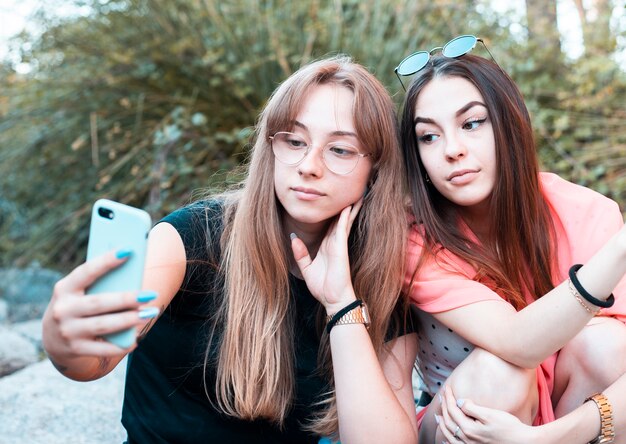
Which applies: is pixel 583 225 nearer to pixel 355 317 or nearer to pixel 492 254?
pixel 492 254

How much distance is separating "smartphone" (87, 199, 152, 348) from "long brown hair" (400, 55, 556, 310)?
88 cm

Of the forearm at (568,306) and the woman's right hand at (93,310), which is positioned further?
the forearm at (568,306)

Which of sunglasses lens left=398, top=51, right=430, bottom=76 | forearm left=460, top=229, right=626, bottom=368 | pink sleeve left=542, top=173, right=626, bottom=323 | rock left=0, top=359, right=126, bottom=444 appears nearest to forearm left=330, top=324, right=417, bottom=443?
forearm left=460, top=229, right=626, bottom=368

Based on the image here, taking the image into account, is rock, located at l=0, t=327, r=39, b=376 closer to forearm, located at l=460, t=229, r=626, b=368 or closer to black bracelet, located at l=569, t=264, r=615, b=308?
forearm, located at l=460, t=229, r=626, b=368

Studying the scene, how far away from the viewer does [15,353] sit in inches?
118

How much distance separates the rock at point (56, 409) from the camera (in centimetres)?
219

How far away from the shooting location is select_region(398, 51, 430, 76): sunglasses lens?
6.16 ft

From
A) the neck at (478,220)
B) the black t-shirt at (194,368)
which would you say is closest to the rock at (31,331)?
the black t-shirt at (194,368)

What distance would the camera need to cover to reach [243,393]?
1688mm

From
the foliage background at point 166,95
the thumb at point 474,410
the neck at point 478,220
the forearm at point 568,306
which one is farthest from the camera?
the foliage background at point 166,95

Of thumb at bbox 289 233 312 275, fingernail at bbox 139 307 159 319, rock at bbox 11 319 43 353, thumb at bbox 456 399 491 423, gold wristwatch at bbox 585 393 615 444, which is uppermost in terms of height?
fingernail at bbox 139 307 159 319

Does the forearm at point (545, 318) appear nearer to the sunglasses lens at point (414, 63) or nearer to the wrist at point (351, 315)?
the wrist at point (351, 315)

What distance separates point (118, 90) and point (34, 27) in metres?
0.67

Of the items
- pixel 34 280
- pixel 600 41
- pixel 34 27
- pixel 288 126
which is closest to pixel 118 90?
pixel 34 27
